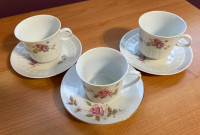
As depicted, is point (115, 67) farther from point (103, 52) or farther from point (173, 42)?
point (173, 42)

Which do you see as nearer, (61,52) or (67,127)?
(67,127)

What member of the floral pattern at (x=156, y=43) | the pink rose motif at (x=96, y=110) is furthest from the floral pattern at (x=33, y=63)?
the floral pattern at (x=156, y=43)

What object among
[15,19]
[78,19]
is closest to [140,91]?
[78,19]

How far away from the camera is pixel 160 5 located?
2.73 feet

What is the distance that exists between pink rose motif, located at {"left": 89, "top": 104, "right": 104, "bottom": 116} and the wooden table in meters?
0.03

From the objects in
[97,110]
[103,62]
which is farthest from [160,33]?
[97,110]

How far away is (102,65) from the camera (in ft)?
1.85

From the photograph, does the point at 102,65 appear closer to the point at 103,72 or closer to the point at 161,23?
the point at 103,72

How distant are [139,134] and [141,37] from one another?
29cm

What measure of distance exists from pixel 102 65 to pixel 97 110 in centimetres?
14

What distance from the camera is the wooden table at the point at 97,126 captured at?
46 centimetres

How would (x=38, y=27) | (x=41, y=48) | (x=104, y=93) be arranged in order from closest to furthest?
(x=104, y=93)
(x=41, y=48)
(x=38, y=27)

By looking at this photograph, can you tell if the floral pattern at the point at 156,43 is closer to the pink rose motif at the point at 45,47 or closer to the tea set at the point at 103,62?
the tea set at the point at 103,62

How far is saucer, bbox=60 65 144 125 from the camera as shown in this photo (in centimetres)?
46
